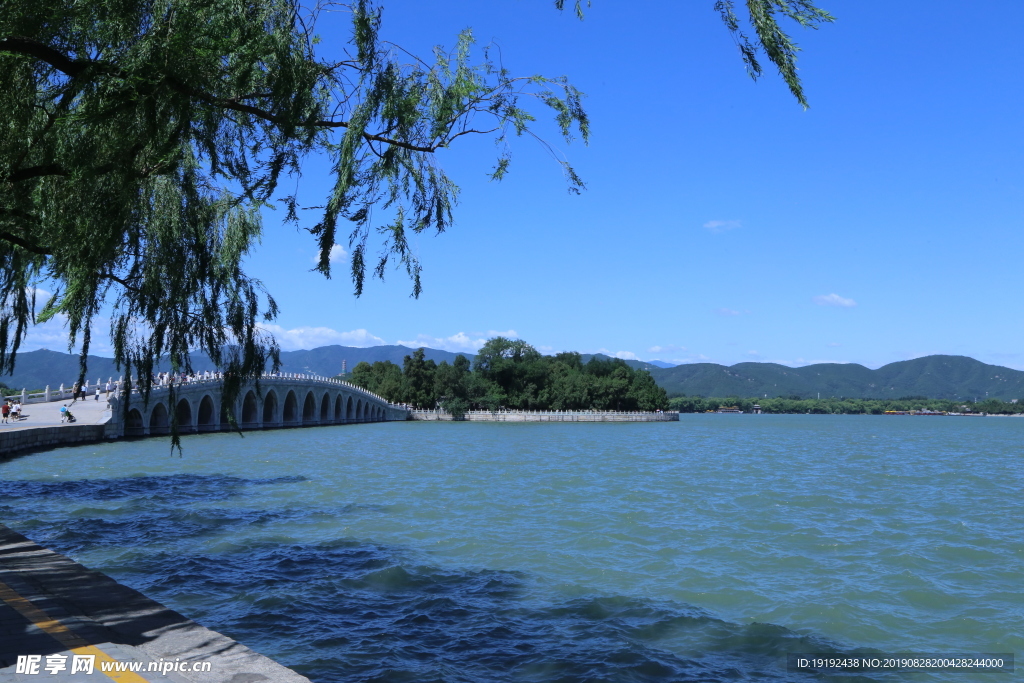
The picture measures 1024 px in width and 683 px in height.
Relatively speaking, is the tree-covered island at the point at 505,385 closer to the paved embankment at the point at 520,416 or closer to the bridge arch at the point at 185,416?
the paved embankment at the point at 520,416

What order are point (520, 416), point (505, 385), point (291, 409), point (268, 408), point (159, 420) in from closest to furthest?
1. point (159, 420)
2. point (268, 408)
3. point (291, 409)
4. point (520, 416)
5. point (505, 385)

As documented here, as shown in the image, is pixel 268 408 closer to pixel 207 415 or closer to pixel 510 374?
pixel 207 415

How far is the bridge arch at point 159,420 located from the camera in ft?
171

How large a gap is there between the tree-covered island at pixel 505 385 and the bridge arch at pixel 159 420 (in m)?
59.2

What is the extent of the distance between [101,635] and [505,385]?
360 ft

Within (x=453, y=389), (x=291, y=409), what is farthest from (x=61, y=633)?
(x=453, y=389)

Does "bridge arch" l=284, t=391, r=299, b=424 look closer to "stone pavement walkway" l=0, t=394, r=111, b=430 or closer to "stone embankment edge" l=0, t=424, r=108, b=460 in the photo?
"stone pavement walkway" l=0, t=394, r=111, b=430

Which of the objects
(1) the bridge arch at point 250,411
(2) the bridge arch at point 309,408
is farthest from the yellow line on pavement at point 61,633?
(2) the bridge arch at point 309,408

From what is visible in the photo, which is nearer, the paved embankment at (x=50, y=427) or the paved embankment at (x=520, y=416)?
the paved embankment at (x=50, y=427)

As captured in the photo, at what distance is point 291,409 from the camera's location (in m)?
84.4

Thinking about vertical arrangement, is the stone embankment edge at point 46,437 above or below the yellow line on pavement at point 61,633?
below

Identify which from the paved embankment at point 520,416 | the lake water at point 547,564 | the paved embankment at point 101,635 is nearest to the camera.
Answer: the paved embankment at point 101,635

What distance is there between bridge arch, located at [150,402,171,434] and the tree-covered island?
59.2 m

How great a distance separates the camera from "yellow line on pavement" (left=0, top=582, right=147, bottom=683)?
565cm
